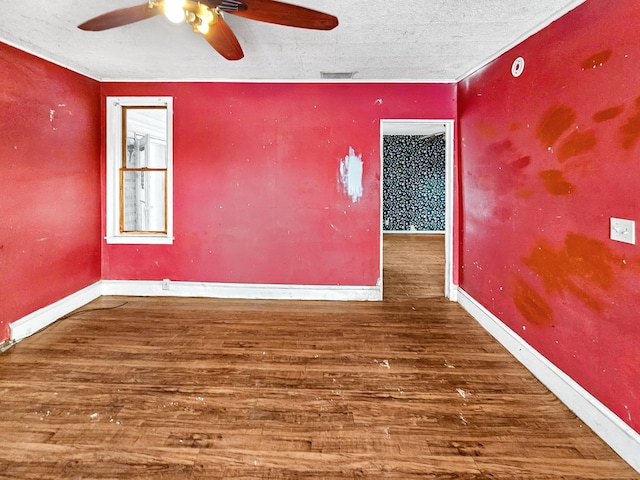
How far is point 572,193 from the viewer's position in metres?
2.23

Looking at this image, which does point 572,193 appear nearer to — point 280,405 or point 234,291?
point 280,405

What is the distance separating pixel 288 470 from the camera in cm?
170

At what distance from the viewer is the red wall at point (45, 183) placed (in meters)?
2.99

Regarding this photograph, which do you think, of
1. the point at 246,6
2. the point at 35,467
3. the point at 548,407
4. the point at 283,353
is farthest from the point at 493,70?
the point at 35,467

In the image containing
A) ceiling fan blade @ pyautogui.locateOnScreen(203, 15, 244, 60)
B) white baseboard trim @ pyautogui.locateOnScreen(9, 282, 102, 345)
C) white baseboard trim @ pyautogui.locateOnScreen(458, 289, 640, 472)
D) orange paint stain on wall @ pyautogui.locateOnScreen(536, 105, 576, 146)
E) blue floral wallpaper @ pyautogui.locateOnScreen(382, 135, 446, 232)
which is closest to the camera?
white baseboard trim @ pyautogui.locateOnScreen(458, 289, 640, 472)

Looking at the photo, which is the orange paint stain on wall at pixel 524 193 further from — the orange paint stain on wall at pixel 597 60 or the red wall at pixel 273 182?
the red wall at pixel 273 182

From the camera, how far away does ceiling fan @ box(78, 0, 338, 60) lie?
1.73 meters

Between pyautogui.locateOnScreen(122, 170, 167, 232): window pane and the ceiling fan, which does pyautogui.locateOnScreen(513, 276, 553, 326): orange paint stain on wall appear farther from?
pyautogui.locateOnScreen(122, 170, 167, 232): window pane

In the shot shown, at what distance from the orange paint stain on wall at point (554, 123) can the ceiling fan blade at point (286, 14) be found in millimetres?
1493

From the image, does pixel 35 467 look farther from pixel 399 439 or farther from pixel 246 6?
pixel 246 6

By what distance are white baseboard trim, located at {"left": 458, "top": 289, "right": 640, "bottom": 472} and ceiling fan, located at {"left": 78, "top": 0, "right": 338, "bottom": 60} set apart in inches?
95.8

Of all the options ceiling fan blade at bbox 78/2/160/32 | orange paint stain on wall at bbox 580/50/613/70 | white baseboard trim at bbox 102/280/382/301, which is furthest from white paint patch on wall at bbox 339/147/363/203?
ceiling fan blade at bbox 78/2/160/32

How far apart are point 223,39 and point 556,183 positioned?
2.21 meters

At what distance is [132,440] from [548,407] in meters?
2.29
